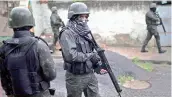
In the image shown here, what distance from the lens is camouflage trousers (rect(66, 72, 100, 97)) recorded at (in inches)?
186

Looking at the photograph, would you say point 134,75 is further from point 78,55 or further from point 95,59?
point 78,55

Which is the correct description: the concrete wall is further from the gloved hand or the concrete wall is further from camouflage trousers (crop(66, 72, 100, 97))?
the gloved hand

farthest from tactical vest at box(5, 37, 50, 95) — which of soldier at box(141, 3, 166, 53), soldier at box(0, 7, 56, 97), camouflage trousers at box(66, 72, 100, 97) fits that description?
soldier at box(141, 3, 166, 53)

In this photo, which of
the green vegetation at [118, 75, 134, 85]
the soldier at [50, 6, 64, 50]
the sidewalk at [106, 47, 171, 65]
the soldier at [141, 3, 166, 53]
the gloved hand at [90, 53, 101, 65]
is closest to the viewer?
the gloved hand at [90, 53, 101, 65]

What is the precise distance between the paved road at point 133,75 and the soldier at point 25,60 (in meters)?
2.98

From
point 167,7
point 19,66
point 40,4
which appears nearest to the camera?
point 19,66

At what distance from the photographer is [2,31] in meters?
10.7

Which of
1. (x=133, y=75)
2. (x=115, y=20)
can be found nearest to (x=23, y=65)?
(x=133, y=75)

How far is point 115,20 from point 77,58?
301 inches

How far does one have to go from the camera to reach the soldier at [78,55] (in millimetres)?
4562

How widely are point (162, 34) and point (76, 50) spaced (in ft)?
25.4

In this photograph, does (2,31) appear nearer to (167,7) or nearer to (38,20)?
(38,20)

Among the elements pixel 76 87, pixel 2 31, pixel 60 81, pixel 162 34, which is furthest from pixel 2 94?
pixel 162 34

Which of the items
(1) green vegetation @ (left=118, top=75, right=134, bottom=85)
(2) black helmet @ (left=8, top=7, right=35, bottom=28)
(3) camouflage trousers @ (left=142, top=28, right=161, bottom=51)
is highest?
(2) black helmet @ (left=8, top=7, right=35, bottom=28)
